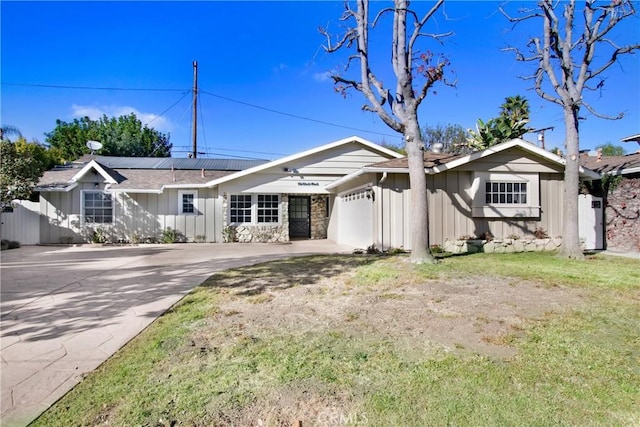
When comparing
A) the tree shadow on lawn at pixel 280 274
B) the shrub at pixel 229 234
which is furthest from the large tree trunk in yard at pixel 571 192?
the shrub at pixel 229 234

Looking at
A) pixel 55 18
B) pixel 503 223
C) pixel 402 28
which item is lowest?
pixel 503 223

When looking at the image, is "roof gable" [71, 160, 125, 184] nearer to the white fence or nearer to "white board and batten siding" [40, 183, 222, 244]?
"white board and batten siding" [40, 183, 222, 244]

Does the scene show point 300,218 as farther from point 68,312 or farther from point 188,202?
point 68,312

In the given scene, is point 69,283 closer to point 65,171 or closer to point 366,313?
point 366,313

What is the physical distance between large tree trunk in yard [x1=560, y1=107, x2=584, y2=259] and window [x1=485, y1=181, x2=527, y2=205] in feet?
6.69

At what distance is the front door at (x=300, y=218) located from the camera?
17.7 m

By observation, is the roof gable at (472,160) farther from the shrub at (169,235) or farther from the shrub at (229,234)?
the shrub at (169,235)

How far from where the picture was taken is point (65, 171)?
16.5 meters

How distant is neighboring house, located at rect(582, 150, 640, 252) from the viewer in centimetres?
1091

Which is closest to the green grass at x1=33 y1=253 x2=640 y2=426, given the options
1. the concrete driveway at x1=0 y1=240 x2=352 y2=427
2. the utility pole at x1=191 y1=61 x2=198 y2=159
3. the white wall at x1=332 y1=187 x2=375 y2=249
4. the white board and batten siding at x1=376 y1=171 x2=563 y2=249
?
the concrete driveway at x1=0 y1=240 x2=352 y2=427

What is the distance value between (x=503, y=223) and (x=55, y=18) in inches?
595

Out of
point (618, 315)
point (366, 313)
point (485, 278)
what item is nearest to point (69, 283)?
point (366, 313)

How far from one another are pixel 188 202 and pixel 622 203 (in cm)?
1633

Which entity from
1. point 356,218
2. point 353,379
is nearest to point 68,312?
point 353,379
